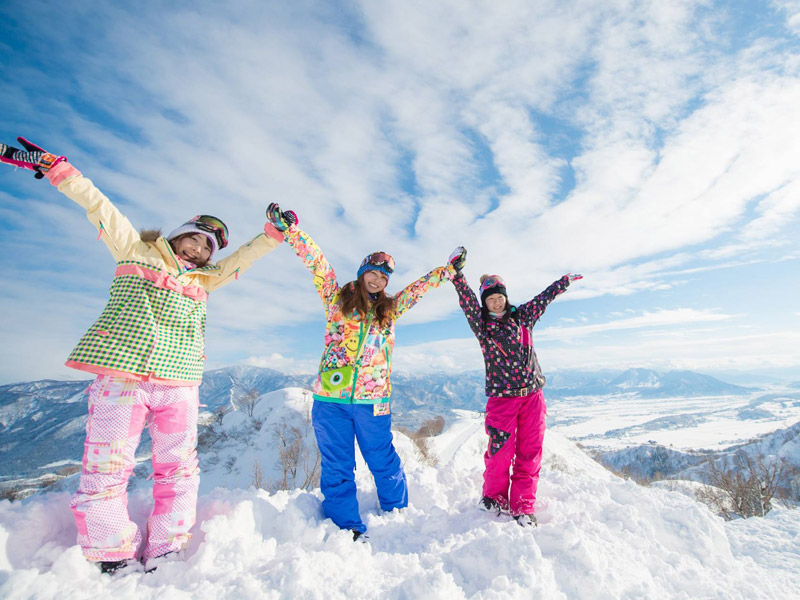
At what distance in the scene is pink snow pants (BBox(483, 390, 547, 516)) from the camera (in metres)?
3.37

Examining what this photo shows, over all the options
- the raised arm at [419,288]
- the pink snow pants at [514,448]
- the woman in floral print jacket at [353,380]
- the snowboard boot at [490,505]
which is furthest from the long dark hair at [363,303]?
the snowboard boot at [490,505]

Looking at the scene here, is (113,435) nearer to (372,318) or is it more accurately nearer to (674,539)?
(372,318)

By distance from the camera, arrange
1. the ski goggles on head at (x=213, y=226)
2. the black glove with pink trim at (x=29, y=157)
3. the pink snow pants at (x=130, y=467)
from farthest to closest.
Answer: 1. the ski goggles on head at (x=213, y=226)
2. the black glove with pink trim at (x=29, y=157)
3. the pink snow pants at (x=130, y=467)

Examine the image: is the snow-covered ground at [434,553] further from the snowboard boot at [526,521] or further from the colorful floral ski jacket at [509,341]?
→ the colorful floral ski jacket at [509,341]

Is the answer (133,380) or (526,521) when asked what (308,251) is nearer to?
(133,380)

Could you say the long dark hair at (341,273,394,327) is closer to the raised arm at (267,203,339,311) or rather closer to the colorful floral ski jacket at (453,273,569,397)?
the raised arm at (267,203,339,311)

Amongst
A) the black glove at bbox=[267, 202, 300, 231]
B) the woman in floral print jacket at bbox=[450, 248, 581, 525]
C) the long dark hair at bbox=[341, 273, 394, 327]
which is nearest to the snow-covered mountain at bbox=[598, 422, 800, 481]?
the woman in floral print jacket at bbox=[450, 248, 581, 525]

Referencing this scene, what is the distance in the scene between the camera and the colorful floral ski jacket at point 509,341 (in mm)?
3557

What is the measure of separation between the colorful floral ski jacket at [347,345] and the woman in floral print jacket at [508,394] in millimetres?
853

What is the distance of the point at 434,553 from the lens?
256 centimetres

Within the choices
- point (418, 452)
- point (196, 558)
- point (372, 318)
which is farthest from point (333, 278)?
point (418, 452)

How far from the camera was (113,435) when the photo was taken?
2.12m

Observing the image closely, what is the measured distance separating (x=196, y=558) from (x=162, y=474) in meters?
0.63

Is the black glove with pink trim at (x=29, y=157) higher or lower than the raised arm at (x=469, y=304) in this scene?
higher
